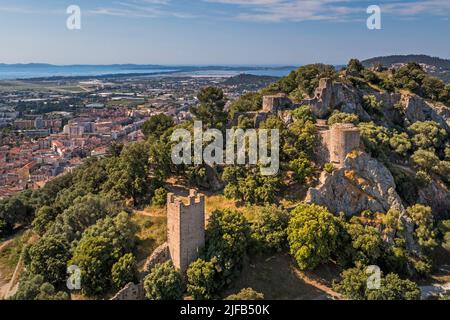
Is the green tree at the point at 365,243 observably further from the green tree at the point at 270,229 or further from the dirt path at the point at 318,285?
the green tree at the point at 270,229

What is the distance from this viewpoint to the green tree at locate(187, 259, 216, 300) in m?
24.7

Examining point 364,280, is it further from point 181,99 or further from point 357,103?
point 181,99

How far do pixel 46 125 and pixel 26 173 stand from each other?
58184 millimetres

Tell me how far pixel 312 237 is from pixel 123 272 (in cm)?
1181

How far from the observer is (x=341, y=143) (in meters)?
34.2

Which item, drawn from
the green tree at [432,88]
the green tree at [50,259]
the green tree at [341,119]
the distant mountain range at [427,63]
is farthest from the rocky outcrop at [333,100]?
the distant mountain range at [427,63]

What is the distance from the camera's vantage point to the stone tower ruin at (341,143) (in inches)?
1342

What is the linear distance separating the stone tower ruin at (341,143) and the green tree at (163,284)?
1623 cm

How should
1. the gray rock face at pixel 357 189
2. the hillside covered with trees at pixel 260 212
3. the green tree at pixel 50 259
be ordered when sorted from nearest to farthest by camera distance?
the hillside covered with trees at pixel 260 212 < the green tree at pixel 50 259 < the gray rock face at pixel 357 189

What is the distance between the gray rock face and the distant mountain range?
91.6 meters

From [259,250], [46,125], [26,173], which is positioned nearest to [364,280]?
[259,250]

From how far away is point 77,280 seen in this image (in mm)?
26516

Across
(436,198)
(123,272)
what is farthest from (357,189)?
(123,272)

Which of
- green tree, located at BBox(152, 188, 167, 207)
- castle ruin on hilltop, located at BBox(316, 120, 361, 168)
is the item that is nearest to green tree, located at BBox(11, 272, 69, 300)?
green tree, located at BBox(152, 188, 167, 207)
